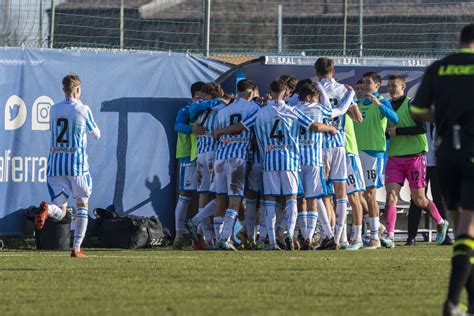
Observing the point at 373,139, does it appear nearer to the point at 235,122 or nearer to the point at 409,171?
the point at 409,171

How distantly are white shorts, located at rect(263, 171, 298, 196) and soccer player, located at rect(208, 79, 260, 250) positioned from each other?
362 millimetres

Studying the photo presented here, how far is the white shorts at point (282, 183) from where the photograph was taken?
52.3ft

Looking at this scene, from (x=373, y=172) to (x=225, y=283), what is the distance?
6.61 meters

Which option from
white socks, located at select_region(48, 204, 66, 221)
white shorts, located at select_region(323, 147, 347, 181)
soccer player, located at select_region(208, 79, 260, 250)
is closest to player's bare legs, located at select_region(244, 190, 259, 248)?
soccer player, located at select_region(208, 79, 260, 250)

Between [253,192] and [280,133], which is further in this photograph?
[253,192]

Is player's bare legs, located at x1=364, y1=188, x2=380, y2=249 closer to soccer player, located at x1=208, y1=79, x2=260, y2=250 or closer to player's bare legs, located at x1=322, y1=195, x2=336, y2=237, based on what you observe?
player's bare legs, located at x1=322, y1=195, x2=336, y2=237

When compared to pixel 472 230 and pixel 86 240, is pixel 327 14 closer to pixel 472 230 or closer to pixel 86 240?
pixel 86 240

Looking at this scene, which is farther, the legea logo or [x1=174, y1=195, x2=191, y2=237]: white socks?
the legea logo

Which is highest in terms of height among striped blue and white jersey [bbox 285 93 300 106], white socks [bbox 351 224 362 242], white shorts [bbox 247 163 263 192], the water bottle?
striped blue and white jersey [bbox 285 93 300 106]

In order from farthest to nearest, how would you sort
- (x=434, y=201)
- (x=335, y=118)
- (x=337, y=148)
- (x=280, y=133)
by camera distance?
(x=434, y=201) < (x=337, y=148) < (x=335, y=118) < (x=280, y=133)

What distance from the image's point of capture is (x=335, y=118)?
52.3 ft

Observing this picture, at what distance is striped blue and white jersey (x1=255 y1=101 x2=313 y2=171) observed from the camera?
51.4 ft

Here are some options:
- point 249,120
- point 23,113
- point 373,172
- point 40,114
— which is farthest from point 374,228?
point 23,113

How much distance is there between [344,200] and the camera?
1606 cm
